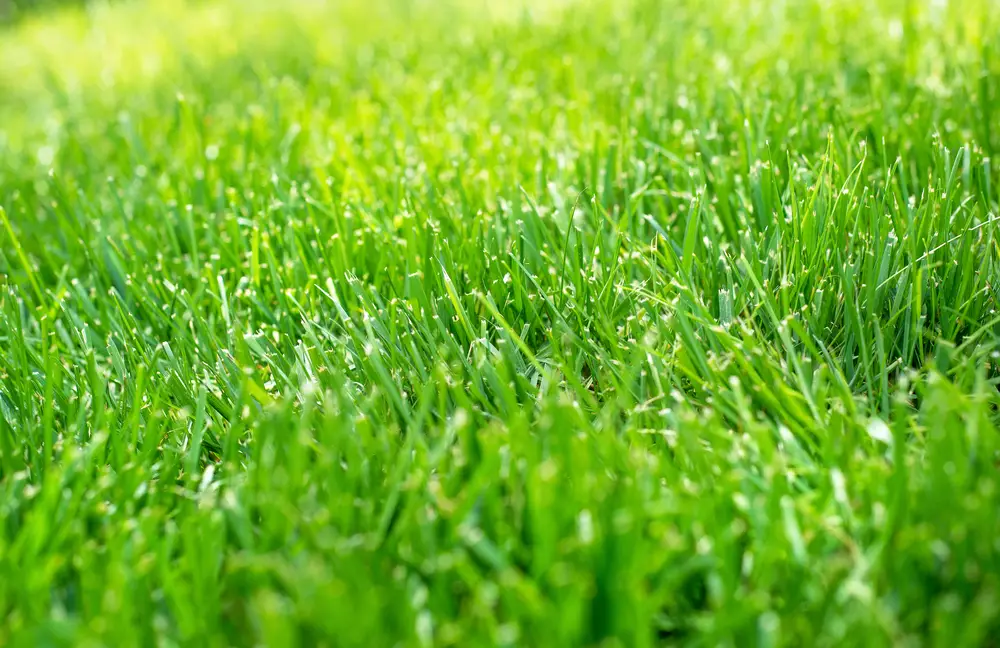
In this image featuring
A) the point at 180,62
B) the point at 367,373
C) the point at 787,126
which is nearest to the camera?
the point at 367,373

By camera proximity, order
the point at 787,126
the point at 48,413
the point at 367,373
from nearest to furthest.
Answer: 1. the point at 48,413
2. the point at 367,373
3. the point at 787,126

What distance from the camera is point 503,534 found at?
1266 millimetres

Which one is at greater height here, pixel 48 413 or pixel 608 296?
pixel 48 413

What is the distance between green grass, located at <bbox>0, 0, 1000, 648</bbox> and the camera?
1198 mm

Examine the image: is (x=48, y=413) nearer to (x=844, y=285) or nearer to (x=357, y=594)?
(x=357, y=594)

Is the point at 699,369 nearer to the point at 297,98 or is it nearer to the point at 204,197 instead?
the point at 204,197

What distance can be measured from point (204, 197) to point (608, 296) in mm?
1378

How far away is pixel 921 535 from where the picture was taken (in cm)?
117

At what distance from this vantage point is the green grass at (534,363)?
1198 mm

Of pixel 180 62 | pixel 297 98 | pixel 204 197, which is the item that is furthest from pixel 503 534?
pixel 180 62

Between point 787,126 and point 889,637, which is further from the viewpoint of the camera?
point 787,126

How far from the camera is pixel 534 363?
1.63 m

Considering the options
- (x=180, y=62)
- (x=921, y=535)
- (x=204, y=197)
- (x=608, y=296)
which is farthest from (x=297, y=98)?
(x=921, y=535)

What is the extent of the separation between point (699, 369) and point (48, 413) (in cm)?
106
